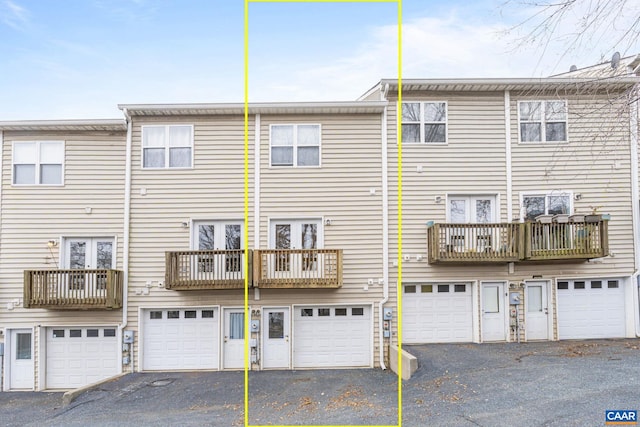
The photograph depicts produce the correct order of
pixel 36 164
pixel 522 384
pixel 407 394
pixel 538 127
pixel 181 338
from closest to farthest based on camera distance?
pixel 522 384 < pixel 407 394 < pixel 181 338 < pixel 36 164 < pixel 538 127

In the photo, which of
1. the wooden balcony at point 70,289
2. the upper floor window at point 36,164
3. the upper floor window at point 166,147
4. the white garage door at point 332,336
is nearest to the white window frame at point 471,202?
the white garage door at point 332,336

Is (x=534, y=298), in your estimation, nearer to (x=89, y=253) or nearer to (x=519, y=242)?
(x=519, y=242)

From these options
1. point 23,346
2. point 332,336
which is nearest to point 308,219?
point 332,336

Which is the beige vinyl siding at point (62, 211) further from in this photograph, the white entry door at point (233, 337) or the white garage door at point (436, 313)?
the white garage door at point (436, 313)

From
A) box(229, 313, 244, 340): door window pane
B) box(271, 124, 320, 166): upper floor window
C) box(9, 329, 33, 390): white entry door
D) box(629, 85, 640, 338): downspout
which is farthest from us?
box(271, 124, 320, 166): upper floor window

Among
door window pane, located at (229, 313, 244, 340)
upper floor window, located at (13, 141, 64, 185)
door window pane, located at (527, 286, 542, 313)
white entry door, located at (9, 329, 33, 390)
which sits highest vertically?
upper floor window, located at (13, 141, 64, 185)

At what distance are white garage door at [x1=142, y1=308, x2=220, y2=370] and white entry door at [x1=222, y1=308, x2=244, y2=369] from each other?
21cm

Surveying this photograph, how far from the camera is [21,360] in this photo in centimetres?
1158

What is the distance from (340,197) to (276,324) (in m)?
3.54

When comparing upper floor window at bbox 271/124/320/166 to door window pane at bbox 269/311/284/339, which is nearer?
door window pane at bbox 269/311/284/339

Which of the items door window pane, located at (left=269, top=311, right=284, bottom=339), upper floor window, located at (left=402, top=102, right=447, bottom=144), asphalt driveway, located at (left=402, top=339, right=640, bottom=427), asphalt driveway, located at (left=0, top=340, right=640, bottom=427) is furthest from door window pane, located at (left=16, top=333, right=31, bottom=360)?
upper floor window, located at (left=402, top=102, right=447, bottom=144)

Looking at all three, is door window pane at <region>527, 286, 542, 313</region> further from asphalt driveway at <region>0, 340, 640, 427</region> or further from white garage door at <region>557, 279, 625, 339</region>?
asphalt driveway at <region>0, 340, 640, 427</region>

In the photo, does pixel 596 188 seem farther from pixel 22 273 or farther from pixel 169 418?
pixel 22 273

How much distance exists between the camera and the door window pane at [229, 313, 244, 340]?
11727 mm
